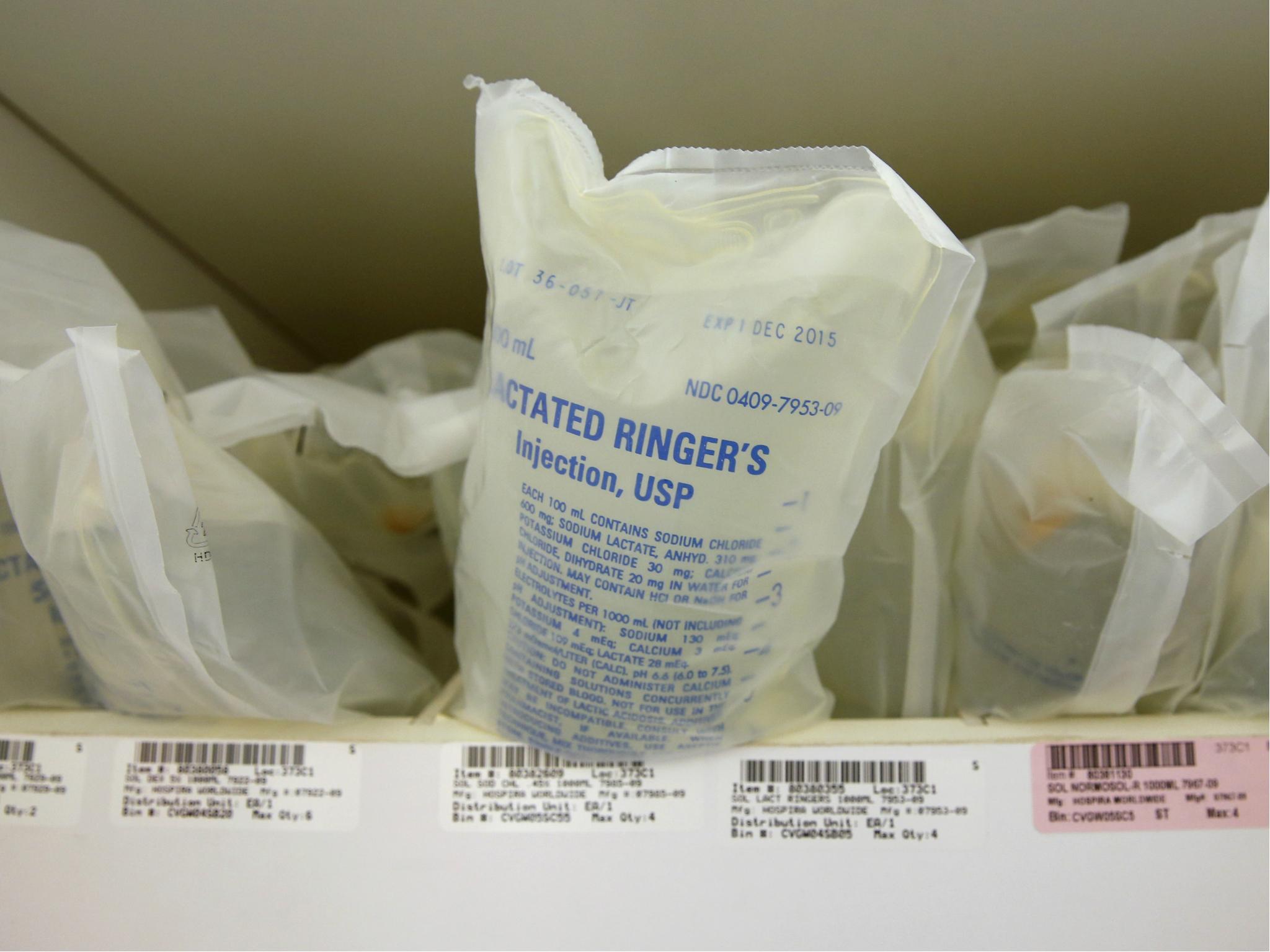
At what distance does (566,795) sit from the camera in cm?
41

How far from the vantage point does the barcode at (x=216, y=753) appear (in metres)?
0.41

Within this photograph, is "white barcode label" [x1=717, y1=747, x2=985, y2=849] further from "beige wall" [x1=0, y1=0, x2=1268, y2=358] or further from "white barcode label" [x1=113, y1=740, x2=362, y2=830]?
"beige wall" [x1=0, y1=0, x2=1268, y2=358]

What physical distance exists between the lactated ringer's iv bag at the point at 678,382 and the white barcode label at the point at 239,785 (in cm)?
12

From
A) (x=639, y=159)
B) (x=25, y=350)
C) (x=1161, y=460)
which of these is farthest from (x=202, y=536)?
(x=1161, y=460)

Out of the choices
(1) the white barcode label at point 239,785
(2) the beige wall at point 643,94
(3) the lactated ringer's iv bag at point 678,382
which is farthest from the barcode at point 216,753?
(2) the beige wall at point 643,94

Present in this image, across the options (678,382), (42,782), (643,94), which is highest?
(643,94)

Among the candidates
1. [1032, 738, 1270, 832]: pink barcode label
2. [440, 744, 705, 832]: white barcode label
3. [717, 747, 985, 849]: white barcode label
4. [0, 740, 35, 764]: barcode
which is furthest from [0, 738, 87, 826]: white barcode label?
[1032, 738, 1270, 832]: pink barcode label

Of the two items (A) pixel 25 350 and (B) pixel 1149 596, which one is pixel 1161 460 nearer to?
(B) pixel 1149 596

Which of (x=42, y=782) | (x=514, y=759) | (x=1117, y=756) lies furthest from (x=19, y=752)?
(x=1117, y=756)

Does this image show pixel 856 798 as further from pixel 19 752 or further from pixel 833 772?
pixel 19 752

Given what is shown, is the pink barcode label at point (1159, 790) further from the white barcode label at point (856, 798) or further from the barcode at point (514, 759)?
the barcode at point (514, 759)

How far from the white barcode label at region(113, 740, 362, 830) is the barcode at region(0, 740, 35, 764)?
1.7 inches

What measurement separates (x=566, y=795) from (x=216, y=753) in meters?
0.17

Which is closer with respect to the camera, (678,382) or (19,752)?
(678,382)
